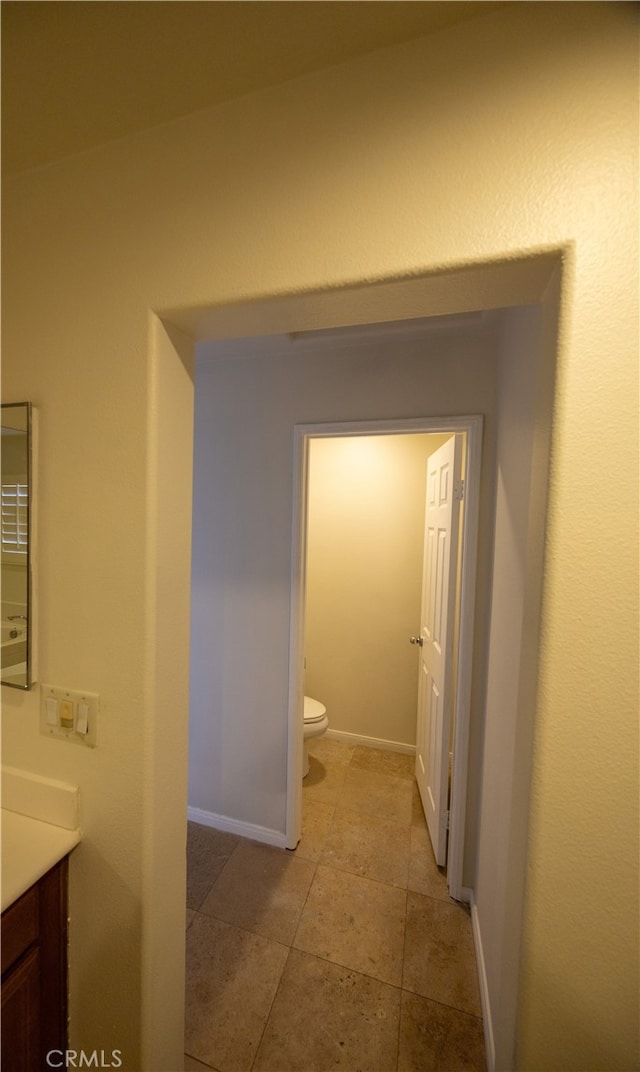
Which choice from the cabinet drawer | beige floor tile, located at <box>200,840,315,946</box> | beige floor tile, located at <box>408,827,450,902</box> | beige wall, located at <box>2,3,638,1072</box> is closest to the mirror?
beige wall, located at <box>2,3,638,1072</box>

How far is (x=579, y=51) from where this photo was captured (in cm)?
58

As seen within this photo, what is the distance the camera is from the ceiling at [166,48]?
0.62 meters

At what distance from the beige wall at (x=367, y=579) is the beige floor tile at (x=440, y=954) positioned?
1.20m

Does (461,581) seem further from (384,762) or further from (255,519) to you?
(384,762)

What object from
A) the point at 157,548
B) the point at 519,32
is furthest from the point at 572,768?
the point at 519,32

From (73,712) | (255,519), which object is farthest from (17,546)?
(255,519)

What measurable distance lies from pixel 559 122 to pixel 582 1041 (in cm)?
144

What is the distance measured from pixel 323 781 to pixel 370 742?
55 centimetres

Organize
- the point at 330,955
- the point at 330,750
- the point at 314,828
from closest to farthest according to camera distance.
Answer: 1. the point at 330,955
2. the point at 314,828
3. the point at 330,750

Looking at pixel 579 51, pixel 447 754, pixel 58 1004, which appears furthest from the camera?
pixel 447 754

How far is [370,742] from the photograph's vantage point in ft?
9.63

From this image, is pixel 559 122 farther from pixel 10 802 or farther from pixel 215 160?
pixel 10 802

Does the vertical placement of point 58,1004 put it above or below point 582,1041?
below

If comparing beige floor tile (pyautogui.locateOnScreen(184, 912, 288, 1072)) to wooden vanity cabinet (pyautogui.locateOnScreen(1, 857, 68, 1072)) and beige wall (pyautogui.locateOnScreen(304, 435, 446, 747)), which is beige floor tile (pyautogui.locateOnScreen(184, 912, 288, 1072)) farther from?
beige wall (pyautogui.locateOnScreen(304, 435, 446, 747))
